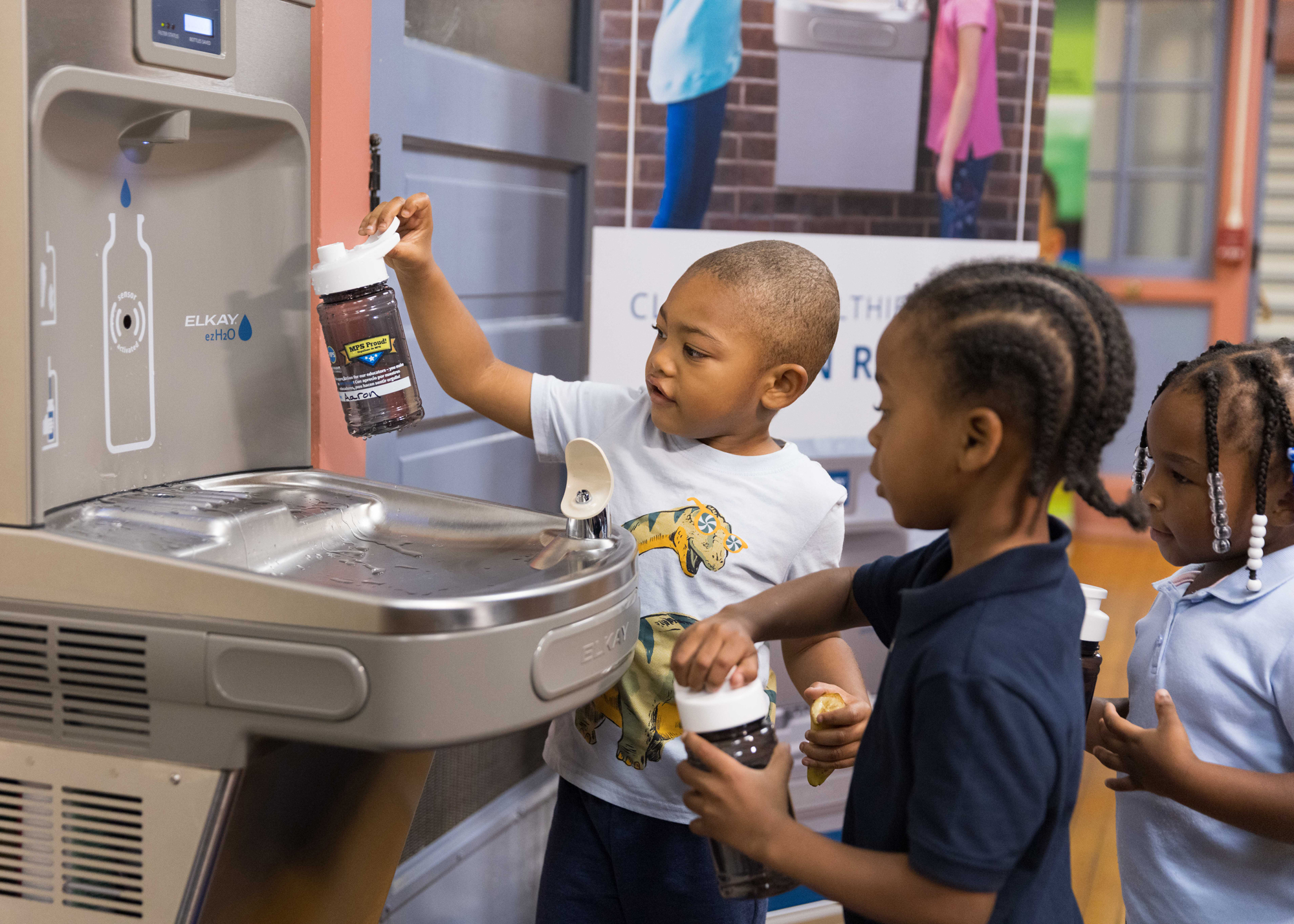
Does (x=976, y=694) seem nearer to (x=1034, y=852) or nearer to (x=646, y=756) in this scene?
(x=1034, y=852)

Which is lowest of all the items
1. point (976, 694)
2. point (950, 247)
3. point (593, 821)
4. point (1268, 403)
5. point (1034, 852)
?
point (593, 821)

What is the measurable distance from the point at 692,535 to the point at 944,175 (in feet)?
4.48

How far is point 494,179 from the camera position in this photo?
200 centimetres

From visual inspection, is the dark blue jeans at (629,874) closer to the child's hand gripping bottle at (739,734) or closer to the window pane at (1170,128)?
the child's hand gripping bottle at (739,734)

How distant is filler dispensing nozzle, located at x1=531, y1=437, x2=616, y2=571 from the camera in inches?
43.9

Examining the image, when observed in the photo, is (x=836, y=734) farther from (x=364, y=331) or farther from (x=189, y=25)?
(x=189, y=25)

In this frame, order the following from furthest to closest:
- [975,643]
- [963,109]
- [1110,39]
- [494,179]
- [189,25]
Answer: [1110,39]
[963,109]
[494,179]
[189,25]
[975,643]

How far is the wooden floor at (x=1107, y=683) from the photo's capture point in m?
2.58

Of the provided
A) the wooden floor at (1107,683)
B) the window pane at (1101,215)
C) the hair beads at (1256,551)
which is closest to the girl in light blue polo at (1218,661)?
the hair beads at (1256,551)

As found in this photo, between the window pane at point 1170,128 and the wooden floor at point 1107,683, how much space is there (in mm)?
1992

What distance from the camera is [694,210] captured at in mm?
2111

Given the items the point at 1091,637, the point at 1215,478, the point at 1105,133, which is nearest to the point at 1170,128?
the point at 1105,133

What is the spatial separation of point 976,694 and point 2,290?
0.84 metres

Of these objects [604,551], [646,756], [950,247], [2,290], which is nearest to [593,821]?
[646,756]
